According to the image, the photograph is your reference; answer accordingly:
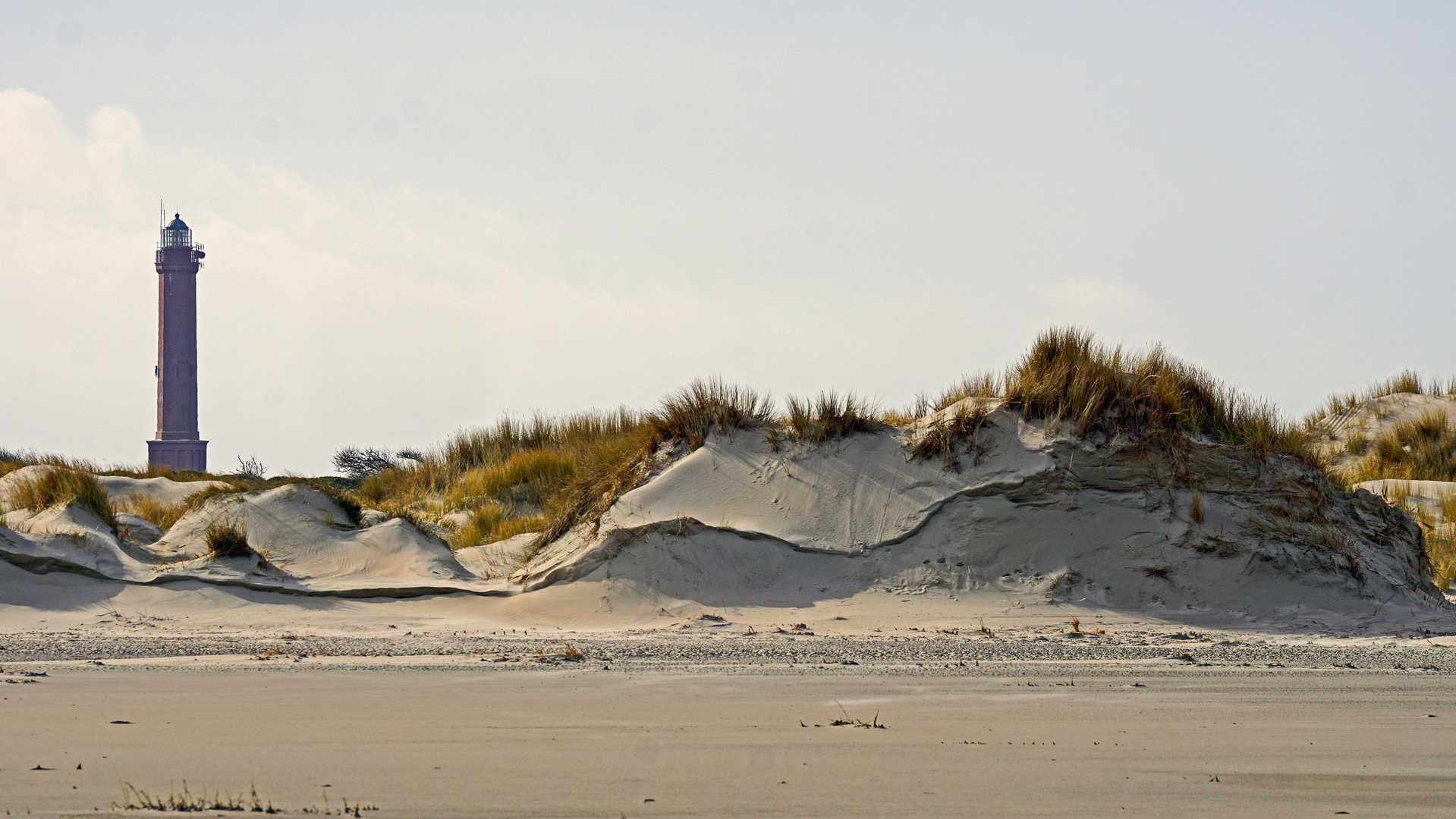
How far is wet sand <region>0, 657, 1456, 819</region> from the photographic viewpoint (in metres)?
3.97

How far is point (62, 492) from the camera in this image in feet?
41.1

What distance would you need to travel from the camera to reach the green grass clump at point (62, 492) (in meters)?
12.3

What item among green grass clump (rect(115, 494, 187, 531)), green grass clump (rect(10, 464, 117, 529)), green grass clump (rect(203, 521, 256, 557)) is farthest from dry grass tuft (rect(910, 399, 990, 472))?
green grass clump (rect(10, 464, 117, 529))

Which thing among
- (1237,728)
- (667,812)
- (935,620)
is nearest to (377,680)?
(667,812)

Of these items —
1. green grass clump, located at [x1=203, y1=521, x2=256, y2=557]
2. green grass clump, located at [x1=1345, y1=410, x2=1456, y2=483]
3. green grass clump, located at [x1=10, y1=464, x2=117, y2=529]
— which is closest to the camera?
green grass clump, located at [x1=203, y1=521, x2=256, y2=557]

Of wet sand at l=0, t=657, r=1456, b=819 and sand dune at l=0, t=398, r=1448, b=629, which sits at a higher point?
sand dune at l=0, t=398, r=1448, b=629

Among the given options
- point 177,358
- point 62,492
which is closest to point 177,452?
point 177,358

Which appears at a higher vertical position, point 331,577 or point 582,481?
A: point 582,481

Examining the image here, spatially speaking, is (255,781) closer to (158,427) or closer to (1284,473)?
(1284,473)

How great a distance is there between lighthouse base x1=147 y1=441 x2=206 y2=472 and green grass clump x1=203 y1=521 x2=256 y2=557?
47.2m

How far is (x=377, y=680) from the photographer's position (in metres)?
6.58

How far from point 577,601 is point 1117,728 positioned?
6.21 meters

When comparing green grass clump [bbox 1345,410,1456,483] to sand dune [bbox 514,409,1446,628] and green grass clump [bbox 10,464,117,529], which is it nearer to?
sand dune [bbox 514,409,1446,628]

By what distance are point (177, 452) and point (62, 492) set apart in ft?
152
